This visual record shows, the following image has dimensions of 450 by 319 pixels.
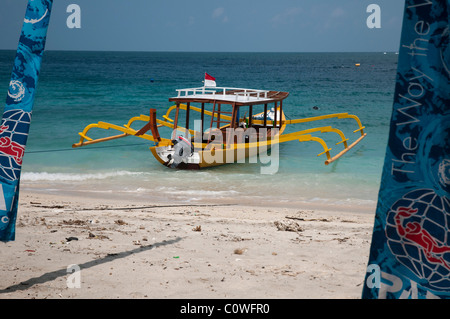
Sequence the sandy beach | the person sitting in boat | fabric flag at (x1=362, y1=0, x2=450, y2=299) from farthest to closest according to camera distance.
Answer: the person sitting in boat, the sandy beach, fabric flag at (x1=362, y1=0, x2=450, y2=299)

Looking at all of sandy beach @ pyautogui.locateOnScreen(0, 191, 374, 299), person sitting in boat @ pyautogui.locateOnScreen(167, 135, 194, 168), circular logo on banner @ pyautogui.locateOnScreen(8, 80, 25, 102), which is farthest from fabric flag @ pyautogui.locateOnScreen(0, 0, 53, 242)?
person sitting in boat @ pyautogui.locateOnScreen(167, 135, 194, 168)

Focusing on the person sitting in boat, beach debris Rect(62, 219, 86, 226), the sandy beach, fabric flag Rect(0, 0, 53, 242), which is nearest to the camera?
fabric flag Rect(0, 0, 53, 242)

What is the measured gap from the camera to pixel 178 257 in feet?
15.8

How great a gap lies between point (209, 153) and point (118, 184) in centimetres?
232

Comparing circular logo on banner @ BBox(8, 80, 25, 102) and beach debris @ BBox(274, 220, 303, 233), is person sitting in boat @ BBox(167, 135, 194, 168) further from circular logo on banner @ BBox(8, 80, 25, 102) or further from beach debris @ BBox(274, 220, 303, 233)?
circular logo on banner @ BBox(8, 80, 25, 102)

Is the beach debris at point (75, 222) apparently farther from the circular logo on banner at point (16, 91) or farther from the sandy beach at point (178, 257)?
the circular logo on banner at point (16, 91)

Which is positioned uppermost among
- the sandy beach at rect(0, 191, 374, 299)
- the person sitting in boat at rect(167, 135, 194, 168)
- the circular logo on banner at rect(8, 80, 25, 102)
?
the circular logo on banner at rect(8, 80, 25, 102)

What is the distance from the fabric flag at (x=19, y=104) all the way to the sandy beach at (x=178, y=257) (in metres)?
0.74

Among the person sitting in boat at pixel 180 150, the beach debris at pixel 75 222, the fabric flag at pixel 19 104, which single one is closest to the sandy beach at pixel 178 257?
the beach debris at pixel 75 222

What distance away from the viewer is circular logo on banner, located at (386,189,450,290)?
2.51 meters

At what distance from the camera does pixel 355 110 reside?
31281 millimetres

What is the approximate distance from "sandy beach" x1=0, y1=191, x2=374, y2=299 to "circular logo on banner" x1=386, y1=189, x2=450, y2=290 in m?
1.33

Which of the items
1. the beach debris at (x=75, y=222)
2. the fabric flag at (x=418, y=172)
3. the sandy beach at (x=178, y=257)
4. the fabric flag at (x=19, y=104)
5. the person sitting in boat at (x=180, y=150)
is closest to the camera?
the fabric flag at (x=418, y=172)

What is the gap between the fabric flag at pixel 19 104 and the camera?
11.8ft
